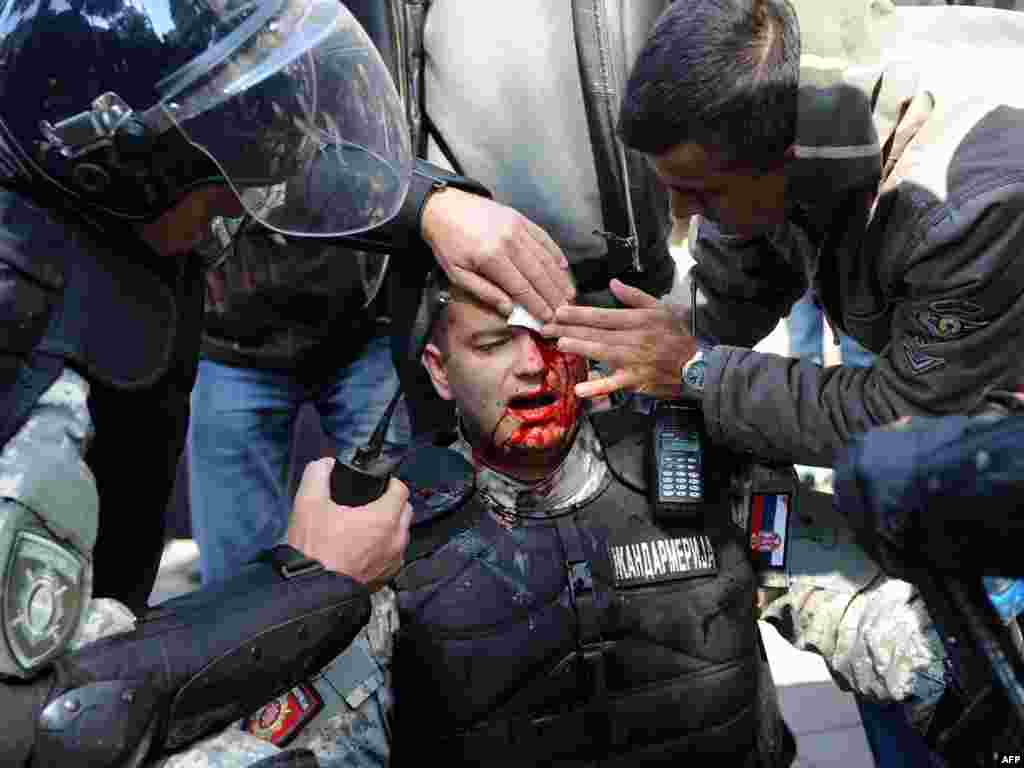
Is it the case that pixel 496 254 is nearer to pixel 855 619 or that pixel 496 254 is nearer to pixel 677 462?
pixel 677 462

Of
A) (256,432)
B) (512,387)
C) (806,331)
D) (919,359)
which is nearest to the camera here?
(919,359)

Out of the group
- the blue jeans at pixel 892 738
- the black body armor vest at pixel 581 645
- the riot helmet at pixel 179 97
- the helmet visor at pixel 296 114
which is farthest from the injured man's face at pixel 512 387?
the blue jeans at pixel 892 738

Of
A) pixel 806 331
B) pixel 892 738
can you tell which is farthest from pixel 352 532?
pixel 806 331

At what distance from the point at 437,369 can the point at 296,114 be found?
747 millimetres

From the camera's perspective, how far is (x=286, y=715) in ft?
7.23

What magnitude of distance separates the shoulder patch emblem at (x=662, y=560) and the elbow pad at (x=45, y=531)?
42.5 inches

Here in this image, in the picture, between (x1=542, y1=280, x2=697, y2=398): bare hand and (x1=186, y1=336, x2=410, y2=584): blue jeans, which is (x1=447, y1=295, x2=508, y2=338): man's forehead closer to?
(x1=542, y1=280, x2=697, y2=398): bare hand

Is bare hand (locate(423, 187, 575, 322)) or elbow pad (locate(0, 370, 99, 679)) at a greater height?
elbow pad (locate(0, 370, 99, 679))

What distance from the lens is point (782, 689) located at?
12.6 ft

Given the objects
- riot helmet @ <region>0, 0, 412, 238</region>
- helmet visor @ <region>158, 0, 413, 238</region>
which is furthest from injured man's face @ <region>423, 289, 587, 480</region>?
riot helmet @ <region>0, 0, 412, 238</region>

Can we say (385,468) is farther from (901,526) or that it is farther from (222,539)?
(222,539)

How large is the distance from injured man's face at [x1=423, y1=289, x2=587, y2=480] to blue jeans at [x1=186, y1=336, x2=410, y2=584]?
70 centimetres

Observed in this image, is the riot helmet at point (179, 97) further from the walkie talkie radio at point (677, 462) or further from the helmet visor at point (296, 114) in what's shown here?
the walkie talkie radio at point (677, 462)

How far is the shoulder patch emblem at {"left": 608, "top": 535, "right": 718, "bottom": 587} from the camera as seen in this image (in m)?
2.53
